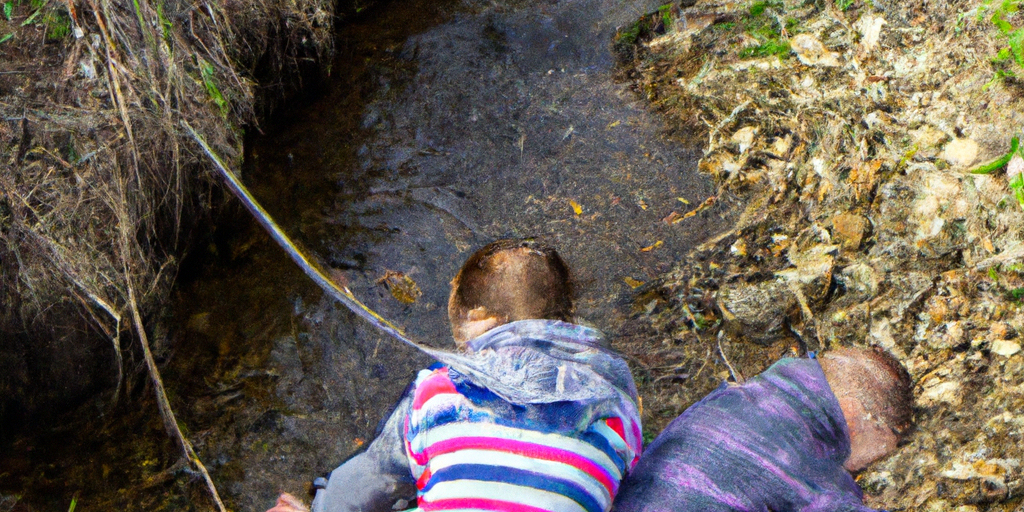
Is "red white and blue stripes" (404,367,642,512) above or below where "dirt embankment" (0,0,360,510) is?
below

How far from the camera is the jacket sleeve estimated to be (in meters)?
1.98

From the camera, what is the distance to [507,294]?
1916 mm

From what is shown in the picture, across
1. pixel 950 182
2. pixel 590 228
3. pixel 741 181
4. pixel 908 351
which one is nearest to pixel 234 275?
pixel 590 228

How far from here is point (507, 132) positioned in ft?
9.25

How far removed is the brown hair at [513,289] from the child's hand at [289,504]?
0.86m

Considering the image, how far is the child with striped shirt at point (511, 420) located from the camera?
5.21 ft

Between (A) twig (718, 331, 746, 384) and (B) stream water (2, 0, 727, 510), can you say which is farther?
(B) stream water (2, 0, 727, 510)

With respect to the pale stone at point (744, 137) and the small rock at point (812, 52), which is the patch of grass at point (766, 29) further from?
the pale stone at point (744, 137)

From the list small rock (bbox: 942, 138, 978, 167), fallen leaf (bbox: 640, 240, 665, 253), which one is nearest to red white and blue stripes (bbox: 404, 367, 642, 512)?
fallen leaf (bbox: 640, 240, 665, 253)

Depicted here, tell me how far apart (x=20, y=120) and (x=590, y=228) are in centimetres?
205

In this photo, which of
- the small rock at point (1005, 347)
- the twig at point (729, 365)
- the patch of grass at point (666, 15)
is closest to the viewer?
the small rock at point (1005, 347)

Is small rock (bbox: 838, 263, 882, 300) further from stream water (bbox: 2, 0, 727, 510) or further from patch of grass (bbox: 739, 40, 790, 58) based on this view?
patch of grass (bbox: 739, 40, 790, 58)

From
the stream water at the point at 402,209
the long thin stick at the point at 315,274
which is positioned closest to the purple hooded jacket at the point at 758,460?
the stream water at the point at 402,209

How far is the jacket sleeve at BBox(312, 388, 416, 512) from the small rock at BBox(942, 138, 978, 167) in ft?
7.03
